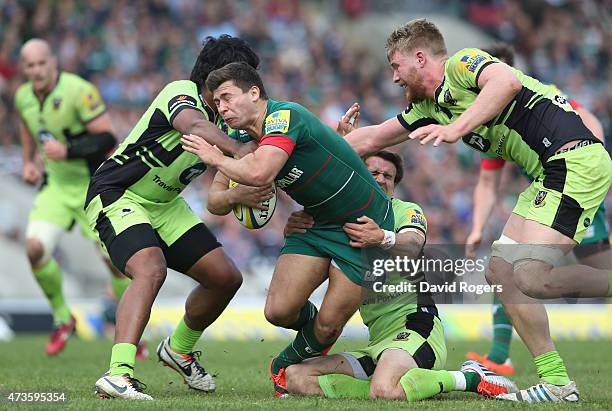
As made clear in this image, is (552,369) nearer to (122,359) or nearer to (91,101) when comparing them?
(122,359)

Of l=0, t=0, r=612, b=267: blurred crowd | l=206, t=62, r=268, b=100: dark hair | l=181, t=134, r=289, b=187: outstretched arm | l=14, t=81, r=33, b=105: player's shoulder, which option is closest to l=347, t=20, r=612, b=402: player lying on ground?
l=181, t=134, r=289, b=187: outstretched arm

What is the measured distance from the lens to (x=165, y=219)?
7727 mm

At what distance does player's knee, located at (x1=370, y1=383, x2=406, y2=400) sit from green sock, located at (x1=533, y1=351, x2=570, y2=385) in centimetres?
98

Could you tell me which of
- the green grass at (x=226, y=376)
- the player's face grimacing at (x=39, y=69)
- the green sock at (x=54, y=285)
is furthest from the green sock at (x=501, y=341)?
the player's face grimacing at (x=39, y=69)

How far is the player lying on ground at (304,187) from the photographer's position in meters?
6.42

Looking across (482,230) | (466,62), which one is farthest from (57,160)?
(466,62)

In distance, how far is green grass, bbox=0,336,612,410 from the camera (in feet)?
20.1

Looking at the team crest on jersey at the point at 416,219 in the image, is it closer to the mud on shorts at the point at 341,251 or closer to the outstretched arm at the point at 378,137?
the mud on shorts at the point at 341,251

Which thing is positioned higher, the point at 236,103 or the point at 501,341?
the point at 236,103

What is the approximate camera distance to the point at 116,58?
63.6ft

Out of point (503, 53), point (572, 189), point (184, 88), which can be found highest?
point (503, 53)

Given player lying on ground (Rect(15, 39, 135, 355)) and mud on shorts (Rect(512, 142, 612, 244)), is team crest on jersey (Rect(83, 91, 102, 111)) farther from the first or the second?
mud on shorts (Rect(512, 142, 612, 244))

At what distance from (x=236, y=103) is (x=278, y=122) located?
0.37 metres

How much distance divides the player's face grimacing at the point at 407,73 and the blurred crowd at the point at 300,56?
9.73 m
